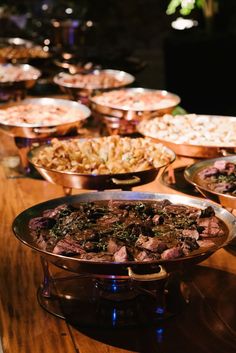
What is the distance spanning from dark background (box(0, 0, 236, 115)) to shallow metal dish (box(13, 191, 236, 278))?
114 inches

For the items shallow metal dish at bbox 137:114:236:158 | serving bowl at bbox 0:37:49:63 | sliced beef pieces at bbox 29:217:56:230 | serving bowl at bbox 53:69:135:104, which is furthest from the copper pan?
serving bowl at bbox 0:37:49:63

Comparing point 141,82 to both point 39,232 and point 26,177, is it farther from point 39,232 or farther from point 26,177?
point 39,232

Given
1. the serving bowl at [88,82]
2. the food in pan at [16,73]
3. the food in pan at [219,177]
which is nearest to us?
the food in pan at [219,177]

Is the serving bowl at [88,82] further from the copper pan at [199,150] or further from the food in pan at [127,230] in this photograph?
the food in pan at [127,230]

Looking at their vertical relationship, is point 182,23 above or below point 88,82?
below

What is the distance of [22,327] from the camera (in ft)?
5.18

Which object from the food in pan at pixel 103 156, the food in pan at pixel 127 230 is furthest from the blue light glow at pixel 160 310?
the food in pan at pixel 103 156

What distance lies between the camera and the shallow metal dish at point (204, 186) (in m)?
1.93

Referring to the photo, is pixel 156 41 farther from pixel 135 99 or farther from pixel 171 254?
pixel 171 254

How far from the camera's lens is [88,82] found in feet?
12.9

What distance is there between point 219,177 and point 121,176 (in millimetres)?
318

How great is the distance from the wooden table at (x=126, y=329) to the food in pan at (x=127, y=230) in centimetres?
Answer: 18

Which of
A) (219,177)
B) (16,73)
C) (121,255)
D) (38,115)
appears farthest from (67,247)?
(16,73)

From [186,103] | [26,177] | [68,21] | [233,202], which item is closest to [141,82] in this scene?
[186,103]
